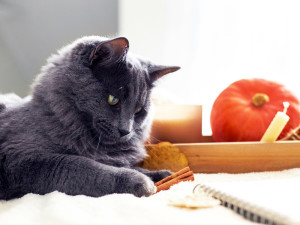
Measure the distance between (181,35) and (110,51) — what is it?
121cm

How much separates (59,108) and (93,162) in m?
0.19

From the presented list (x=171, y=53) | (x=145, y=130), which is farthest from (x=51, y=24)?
(x=145, y=130)

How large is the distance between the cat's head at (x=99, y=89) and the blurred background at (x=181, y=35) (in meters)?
0.96

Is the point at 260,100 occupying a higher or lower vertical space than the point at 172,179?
higher

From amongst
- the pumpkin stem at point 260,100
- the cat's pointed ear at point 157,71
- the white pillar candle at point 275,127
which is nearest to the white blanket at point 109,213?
the cat's pointed ear at point 157,71

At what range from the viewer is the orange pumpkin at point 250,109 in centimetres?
144

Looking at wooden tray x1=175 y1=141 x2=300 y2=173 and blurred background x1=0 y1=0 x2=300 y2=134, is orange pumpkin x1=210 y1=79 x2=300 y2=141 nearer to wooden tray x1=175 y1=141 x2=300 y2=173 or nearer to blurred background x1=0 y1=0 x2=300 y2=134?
wooden tray x1=175 y1=141 x2=300 y2=173

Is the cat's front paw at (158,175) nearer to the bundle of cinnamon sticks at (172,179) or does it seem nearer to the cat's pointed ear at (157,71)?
the bundle of cinnamon sticks at (172,179)

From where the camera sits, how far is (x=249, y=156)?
1267mm

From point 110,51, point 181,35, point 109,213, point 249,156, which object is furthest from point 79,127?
point 181,35

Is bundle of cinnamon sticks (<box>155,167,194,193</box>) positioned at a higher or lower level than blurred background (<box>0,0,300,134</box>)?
lower

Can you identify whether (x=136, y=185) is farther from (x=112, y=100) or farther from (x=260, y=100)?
(x=260, y=100)

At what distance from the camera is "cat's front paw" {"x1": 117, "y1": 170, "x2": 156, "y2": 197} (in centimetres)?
90

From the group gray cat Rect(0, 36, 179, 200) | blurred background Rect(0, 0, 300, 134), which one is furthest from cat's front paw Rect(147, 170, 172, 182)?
blurred background Rect(0, 0, 300, 134)
